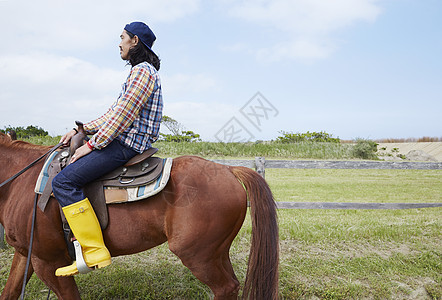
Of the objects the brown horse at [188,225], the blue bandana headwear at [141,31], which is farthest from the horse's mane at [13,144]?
the blue bandana headwear at [141,31]

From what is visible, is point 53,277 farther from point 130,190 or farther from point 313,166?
point 313,166

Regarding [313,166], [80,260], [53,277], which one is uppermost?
[313,166]

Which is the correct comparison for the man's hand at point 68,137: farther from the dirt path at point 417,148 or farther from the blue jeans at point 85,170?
the dirt path at point 417,148

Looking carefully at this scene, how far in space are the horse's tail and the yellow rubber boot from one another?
1.15 meters

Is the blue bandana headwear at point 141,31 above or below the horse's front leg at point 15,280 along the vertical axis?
above

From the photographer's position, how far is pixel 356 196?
995 centimetres

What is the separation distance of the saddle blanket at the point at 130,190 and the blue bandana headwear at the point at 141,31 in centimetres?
105

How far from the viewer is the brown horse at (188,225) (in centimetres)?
223

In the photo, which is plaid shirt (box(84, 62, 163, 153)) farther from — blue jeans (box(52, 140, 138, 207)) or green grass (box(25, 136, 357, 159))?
green grass (box(25, 136, 357, 159))

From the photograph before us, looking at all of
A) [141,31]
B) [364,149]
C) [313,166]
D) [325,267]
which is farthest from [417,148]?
[141,31]

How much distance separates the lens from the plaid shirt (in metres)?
2.17

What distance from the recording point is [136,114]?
2.23m

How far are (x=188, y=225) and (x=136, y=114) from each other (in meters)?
0.92

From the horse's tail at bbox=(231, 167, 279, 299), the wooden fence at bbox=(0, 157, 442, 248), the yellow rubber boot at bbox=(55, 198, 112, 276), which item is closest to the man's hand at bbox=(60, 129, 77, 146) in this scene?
the yellow rubber boot at bbox=(55, 198, 112, 276)
